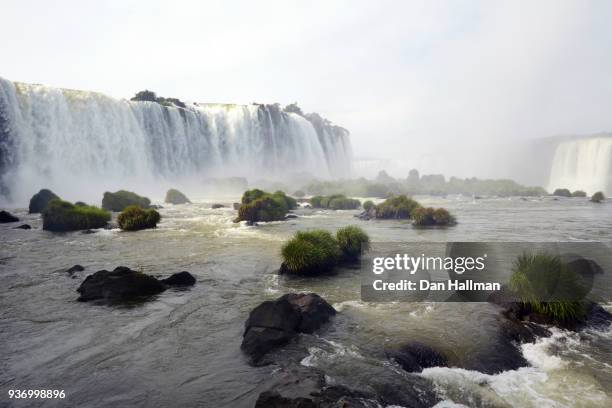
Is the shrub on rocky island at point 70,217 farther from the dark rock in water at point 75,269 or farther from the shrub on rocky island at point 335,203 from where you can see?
the shrub on rocky island at point 335,203

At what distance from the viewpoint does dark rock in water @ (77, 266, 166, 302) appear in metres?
12.5

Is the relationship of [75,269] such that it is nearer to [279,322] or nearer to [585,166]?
[279,322]

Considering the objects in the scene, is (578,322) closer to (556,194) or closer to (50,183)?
(50,183)

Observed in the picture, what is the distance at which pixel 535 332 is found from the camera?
9062mm

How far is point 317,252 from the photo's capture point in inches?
626

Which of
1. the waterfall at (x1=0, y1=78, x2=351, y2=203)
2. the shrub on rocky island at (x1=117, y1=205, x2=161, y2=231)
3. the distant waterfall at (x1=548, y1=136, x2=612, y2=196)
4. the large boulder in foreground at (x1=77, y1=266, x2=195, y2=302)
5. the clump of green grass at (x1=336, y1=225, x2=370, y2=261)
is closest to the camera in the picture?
the large boulder in foreground at (x1=77, y1=266, x2=195, y2=302)

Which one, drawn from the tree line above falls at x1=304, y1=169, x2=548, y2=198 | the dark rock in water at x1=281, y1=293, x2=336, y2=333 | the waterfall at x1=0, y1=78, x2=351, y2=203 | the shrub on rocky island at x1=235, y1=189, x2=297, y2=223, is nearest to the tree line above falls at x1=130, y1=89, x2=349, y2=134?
the waterfall at x1=0, y1=78, x2=351, y2=203

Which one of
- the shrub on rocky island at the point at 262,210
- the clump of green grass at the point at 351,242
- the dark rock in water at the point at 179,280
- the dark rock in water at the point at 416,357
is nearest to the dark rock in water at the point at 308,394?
the dark rock in water at the point at 416,357

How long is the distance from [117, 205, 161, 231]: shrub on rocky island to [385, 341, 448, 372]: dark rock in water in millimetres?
25920

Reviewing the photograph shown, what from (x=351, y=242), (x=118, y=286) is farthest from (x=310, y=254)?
(x=118, y=286)

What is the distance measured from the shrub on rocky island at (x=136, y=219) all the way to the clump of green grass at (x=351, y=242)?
18549mm

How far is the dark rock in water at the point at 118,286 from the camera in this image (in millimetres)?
12453

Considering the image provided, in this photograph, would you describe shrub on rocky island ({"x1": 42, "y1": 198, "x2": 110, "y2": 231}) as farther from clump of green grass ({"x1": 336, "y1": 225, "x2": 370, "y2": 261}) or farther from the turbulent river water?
clump of green grass ({"x1": 336, "y1": 225, "x2": 370, "y2": 261})

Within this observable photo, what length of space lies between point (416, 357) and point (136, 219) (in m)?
26.9
